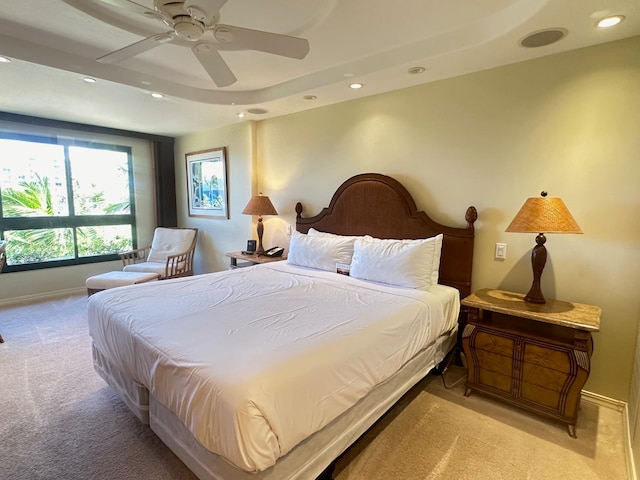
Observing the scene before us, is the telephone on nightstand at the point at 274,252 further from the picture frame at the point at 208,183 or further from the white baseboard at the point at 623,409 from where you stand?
the white baseboard at the point at 623,409

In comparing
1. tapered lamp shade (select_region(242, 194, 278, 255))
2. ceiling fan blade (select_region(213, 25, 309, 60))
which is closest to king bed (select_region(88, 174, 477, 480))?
tapered lamp shade (select_region(242, 194, 278, 255))

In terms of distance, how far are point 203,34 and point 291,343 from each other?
1.76m

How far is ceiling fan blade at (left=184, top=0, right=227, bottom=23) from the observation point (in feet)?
4.88

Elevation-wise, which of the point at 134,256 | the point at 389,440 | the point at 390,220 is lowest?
the point at 389,440

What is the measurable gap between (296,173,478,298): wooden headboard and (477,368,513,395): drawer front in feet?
2.19

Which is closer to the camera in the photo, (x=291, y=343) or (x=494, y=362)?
(x=291, y=343)

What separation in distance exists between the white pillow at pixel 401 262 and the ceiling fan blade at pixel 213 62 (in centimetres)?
169

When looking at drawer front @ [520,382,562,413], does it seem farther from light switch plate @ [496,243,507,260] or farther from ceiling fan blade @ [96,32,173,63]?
ceiling fan blade @ [96,32,173,63]

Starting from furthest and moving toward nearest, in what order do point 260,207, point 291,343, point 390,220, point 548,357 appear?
point 260,207 → point 390,220 → point 548,357 → point 291,343

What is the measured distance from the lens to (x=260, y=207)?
3.96m

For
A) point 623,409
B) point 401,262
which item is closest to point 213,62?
point 401,262

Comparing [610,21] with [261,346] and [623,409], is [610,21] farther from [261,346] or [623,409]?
[261,346]

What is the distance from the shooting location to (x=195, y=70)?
9.87 feet

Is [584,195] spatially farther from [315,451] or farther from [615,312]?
[315,451]
